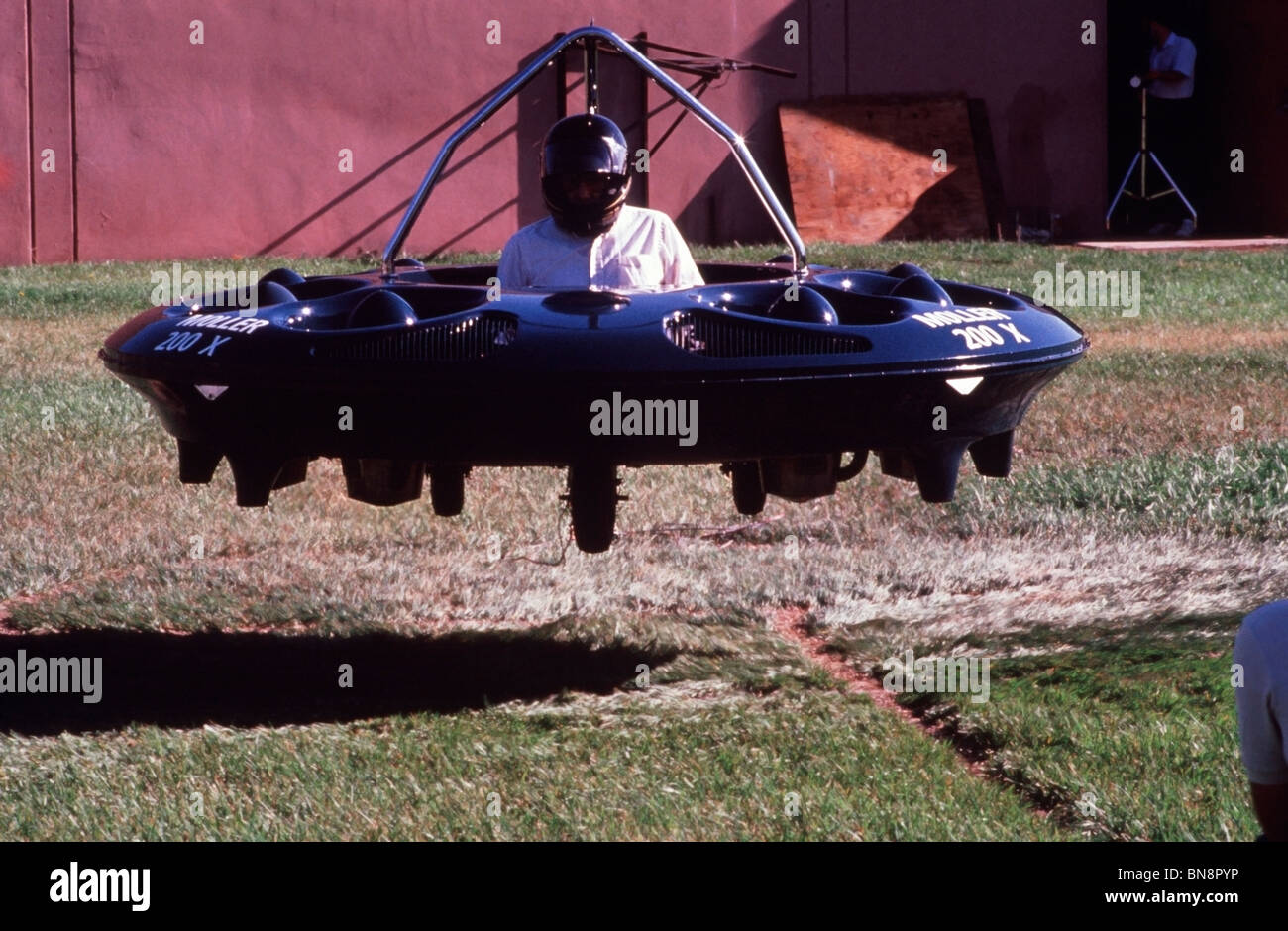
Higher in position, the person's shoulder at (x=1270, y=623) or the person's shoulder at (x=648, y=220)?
the person's shoulder at (x=648, y=220)

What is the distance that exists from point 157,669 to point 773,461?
1.87 meters

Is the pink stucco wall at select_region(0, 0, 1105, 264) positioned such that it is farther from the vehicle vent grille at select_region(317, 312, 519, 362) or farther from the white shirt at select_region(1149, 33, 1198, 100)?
the vehicle vent grille at select_region(317, 312, 519, 362)

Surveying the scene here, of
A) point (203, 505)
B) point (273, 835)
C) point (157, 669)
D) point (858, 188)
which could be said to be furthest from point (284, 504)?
point (858, 188)

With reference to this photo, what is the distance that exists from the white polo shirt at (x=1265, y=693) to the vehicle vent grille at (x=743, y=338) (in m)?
2.18

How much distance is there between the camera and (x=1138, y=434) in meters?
7.98

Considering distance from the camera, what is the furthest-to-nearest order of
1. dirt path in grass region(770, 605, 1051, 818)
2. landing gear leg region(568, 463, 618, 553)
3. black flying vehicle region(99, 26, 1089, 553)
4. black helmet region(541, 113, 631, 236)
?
1. black helmet region(541, 113, 631, 236)
2. landing gear leg region(568, 463, 618, 553)
3. dirt path in grass region(770, 605, 1051, 818)
4. black flying vehicle region(99, 26, 1089, 553)

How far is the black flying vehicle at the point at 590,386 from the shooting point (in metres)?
4.04

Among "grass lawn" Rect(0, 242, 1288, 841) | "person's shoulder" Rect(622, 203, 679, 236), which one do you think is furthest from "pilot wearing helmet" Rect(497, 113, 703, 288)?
"grass lawn" Rect(0, 242, 1288, 841)

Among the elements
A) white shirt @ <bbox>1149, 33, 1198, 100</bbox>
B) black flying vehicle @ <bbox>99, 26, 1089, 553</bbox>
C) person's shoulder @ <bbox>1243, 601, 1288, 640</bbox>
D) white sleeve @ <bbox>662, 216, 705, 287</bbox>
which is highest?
white shirt @ <bbox>1149, 33, 1198, 100</bbox>

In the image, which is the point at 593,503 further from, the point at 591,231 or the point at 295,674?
the point at 591,231

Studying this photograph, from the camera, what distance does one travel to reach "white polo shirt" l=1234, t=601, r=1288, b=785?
1.87m

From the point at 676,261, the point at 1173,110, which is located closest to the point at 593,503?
Result: the point at 676,261

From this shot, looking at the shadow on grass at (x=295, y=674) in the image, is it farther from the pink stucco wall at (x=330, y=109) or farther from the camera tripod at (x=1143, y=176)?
the camera tripod at (x=1143, y=176)

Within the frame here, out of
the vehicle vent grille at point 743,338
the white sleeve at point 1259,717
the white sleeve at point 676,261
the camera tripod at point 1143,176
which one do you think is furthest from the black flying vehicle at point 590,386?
the camera tripod at point 1143,176
